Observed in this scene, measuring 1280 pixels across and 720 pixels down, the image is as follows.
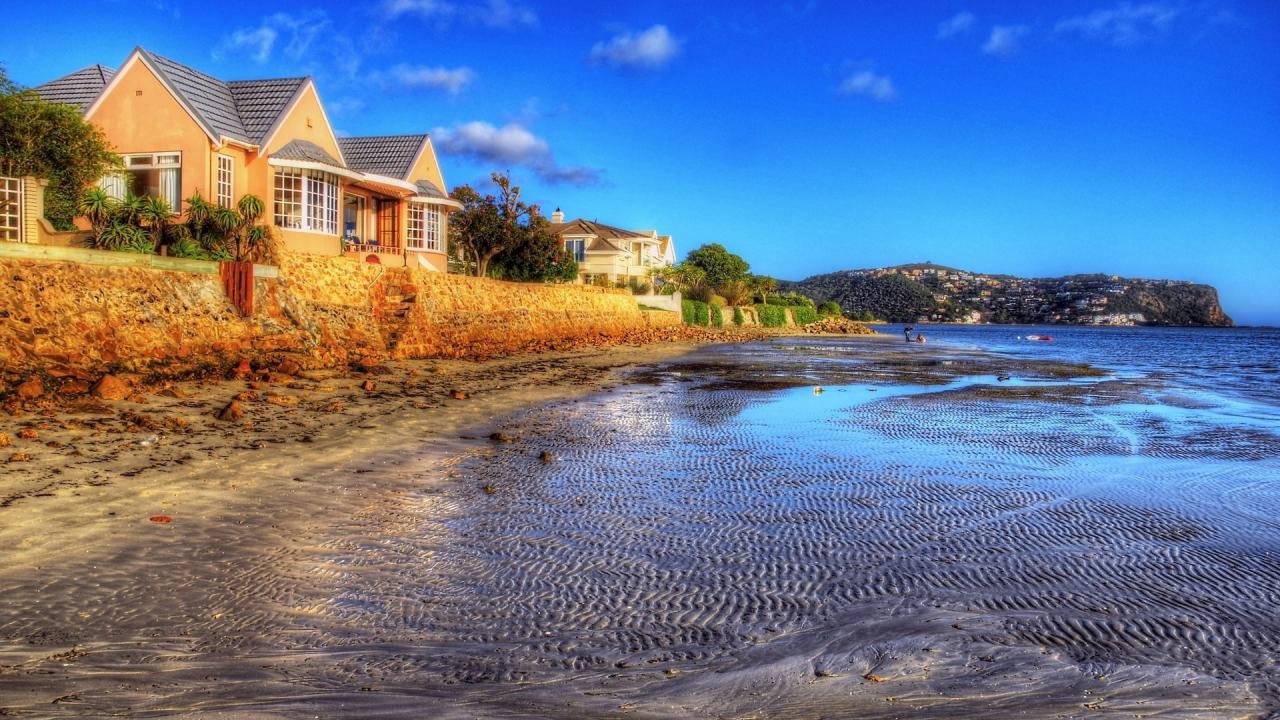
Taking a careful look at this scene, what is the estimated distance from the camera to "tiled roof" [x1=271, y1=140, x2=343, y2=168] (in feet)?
67.8

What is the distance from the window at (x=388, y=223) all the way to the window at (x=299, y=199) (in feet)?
18.6

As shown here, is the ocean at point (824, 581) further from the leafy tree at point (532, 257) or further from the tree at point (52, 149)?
the leafy tree at point (532, 257)

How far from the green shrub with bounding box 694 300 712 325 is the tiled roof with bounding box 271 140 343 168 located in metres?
29.8

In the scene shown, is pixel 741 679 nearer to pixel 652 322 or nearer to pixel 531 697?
pixel 531 697

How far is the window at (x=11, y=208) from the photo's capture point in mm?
15188

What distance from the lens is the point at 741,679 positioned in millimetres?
3574

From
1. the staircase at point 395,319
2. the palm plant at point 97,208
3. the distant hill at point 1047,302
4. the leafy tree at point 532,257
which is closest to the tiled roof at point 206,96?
the palm plant at point 97,208

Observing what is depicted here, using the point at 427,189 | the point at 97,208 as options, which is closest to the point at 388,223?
the point at 427,189

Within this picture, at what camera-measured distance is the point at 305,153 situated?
21.3 metres

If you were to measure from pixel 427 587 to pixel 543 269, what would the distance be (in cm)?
2639

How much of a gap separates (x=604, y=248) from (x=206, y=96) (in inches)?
1515

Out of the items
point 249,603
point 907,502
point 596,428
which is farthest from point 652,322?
point 249,603

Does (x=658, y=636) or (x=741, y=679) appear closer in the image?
(x=741, y=679)

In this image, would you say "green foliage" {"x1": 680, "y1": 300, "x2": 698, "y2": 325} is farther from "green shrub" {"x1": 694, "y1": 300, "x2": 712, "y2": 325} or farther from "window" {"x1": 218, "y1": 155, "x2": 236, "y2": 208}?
"window" {"x1": 218, "y1": 155, "x2": 236, "y2": 208}
